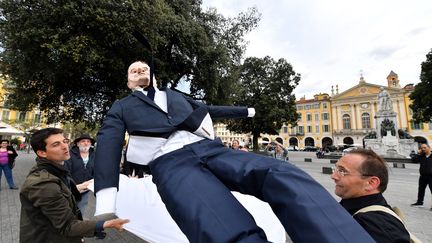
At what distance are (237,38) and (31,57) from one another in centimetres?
1230

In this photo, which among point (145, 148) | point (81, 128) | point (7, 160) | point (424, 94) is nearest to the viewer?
point (145, 148)

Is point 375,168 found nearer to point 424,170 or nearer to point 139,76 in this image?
point 139,76

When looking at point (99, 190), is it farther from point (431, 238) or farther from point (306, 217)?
point (431, 238)

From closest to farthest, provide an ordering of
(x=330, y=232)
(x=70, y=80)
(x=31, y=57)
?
1. (x=330, y=232)
2. (x=31, y=57)
3. (x=70, y=80)

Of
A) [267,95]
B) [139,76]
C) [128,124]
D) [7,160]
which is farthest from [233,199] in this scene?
[267,95]

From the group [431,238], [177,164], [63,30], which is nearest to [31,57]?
[63,30]

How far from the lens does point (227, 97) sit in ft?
55.9

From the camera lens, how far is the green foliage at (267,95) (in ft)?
104

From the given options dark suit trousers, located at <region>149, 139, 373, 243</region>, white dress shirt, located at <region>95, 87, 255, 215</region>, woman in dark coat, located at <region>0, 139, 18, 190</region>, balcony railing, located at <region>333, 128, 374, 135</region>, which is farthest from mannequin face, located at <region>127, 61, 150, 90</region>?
balcony railing, located at <region>333, 128, 374, 135</region>

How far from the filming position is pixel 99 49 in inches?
424

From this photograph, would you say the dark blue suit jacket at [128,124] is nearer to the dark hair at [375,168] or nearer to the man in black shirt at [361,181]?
the man in black shirt at [361,181]

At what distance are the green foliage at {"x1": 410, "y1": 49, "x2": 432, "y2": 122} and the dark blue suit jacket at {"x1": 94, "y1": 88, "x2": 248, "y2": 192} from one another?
1683 inches

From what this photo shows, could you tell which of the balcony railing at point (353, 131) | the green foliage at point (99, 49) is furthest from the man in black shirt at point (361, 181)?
the balcony railing at point (353, 131)

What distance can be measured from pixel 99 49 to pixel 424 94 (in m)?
41.8
